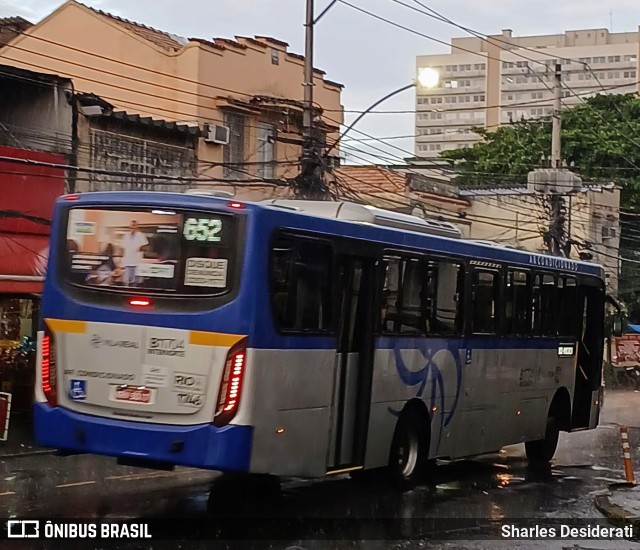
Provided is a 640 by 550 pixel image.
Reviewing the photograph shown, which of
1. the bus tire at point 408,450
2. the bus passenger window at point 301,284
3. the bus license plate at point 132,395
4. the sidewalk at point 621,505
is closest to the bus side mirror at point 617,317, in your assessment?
the sidewalk at point 621,505

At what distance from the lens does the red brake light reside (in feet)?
32.8

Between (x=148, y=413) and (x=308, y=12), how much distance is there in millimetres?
14830

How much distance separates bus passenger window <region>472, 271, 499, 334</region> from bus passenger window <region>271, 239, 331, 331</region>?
3759 millimetres

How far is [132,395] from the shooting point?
9969 millimetres

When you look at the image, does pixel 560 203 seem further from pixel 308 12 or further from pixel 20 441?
pixel 20 441

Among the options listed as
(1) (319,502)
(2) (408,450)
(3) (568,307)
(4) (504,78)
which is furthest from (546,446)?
(4) (504,78)

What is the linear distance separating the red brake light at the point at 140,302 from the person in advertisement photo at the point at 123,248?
0.12m

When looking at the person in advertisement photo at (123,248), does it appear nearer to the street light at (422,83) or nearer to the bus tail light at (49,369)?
the bus tail light at (49,369)

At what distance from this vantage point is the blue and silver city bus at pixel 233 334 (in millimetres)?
9773

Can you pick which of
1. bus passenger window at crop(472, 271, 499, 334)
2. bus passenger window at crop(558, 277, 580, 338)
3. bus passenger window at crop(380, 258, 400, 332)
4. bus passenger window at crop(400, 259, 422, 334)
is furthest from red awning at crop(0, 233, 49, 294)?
bus passenger window at crop(558, 277, 580, 338)

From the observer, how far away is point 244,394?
32.0ft

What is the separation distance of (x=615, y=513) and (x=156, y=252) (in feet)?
18.4

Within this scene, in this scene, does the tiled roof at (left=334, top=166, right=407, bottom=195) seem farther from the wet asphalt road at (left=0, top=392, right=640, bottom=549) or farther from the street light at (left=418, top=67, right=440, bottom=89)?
the wet asphalt road at (left=0, top=392, right=640, bottom=549)

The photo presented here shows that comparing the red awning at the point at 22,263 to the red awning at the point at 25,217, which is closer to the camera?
the red awning at the point at 22,263
